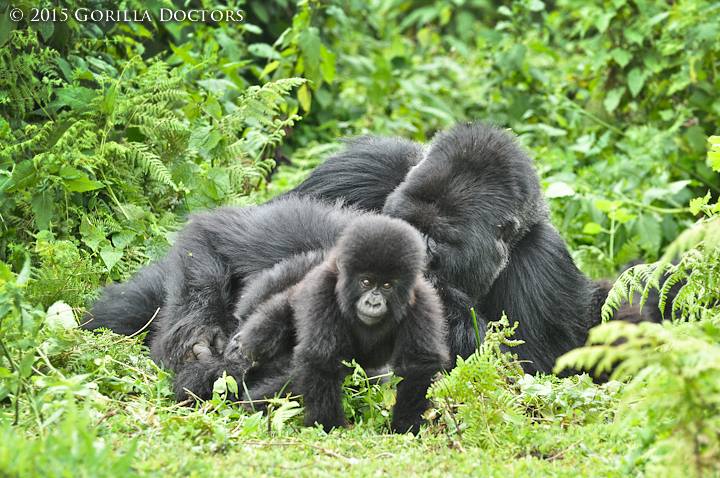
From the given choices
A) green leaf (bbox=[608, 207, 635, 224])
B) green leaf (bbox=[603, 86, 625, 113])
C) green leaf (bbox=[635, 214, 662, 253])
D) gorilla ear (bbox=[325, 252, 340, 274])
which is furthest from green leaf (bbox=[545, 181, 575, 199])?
gorilla ear (bbox=[325, 252, 340, 274])

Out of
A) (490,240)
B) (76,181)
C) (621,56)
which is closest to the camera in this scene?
(490,240)

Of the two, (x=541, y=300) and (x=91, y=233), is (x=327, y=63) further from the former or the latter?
(x=541, y=300)

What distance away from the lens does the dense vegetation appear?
3.57 meters

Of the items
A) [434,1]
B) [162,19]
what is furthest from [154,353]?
[434,1]

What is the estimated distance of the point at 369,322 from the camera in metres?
4.16

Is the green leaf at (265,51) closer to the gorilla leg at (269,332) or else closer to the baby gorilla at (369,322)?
the gorilla leg at (269,332)

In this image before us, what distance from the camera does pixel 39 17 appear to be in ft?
20.0

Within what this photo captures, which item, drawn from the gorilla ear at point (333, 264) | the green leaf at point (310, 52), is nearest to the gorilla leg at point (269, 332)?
the gorilla ear at point (333, 264)

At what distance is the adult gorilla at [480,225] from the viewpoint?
515cm

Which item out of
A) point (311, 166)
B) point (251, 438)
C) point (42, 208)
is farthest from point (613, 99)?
point (251, 438)

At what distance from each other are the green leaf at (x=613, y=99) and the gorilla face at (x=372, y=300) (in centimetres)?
553

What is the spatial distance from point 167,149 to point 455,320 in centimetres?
238

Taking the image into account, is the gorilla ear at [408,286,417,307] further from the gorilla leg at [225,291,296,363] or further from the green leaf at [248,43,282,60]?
the green leaf at [248,43,282,60]

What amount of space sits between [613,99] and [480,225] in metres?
4.41
